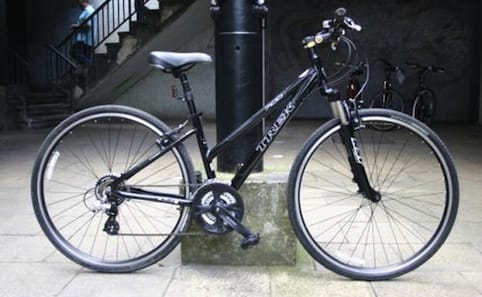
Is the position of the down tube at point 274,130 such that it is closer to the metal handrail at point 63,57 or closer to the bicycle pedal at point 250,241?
the bicycle pedal at point 250,241

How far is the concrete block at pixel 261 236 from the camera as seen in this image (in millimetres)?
3465

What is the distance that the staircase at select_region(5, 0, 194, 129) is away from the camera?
11.2 meters

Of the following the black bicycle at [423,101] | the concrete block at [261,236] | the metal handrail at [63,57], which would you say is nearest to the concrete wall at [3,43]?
the metal handrail at [63,57]

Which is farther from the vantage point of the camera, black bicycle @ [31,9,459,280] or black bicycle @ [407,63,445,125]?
black bicycle @ [407,63,445,125]

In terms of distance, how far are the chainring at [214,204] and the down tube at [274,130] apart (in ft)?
0.28

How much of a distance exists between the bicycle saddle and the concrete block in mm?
799

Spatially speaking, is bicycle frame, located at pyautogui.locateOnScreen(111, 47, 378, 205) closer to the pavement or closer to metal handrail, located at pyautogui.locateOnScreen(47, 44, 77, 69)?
the pavement

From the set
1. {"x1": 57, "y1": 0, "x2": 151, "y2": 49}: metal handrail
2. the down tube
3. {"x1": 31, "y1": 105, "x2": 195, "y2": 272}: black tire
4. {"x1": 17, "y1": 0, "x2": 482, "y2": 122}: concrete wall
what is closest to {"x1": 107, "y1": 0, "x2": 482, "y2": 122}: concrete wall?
{"x1": 17, "y1": 0, "x2": 482, "y2": 122}: concrete wall

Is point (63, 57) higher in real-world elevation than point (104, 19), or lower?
lower

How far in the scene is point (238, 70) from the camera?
3.49 meters

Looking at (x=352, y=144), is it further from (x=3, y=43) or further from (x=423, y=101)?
(x=3, y=43)

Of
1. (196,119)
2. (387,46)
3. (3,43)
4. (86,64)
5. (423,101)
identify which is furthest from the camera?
(3,43)

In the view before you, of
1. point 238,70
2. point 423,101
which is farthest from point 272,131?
point 423,101

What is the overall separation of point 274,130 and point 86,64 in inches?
380
